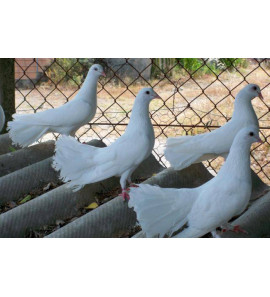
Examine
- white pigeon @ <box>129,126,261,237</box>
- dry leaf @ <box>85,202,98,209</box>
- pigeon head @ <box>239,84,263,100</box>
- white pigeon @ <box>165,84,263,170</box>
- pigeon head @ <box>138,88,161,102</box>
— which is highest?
pigeon head @ <box>138,88,161,102</box>

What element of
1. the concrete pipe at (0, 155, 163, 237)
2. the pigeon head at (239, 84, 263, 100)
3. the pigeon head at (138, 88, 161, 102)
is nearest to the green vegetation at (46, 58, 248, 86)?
the pigeon head at (239, 84, 263, 100)

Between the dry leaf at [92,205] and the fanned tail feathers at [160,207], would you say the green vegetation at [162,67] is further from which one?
the fanned tail feathers at [160,207]

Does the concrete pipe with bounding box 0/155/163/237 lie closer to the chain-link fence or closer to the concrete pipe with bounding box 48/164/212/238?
the concrete pipe with bounding box 48/164/212/238

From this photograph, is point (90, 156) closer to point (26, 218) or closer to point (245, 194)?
point (26, 218)

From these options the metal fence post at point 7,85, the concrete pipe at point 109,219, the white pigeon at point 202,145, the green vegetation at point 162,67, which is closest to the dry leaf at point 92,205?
the concrete pipe at point 109,219

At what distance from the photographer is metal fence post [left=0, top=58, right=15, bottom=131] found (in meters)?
3.31

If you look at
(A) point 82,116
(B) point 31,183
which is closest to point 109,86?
(A) point 82,116

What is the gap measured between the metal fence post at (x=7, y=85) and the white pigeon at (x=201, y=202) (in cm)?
167

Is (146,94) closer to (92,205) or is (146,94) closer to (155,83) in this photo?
(92,205)

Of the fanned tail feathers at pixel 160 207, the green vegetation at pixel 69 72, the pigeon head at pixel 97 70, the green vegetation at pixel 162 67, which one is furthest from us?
the green vegetation at pixel 69 72

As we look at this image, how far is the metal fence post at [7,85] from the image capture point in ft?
10.9

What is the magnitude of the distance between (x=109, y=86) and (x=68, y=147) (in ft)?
8.05

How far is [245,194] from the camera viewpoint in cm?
200

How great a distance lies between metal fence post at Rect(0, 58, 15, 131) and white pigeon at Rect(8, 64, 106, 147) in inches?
20.2
